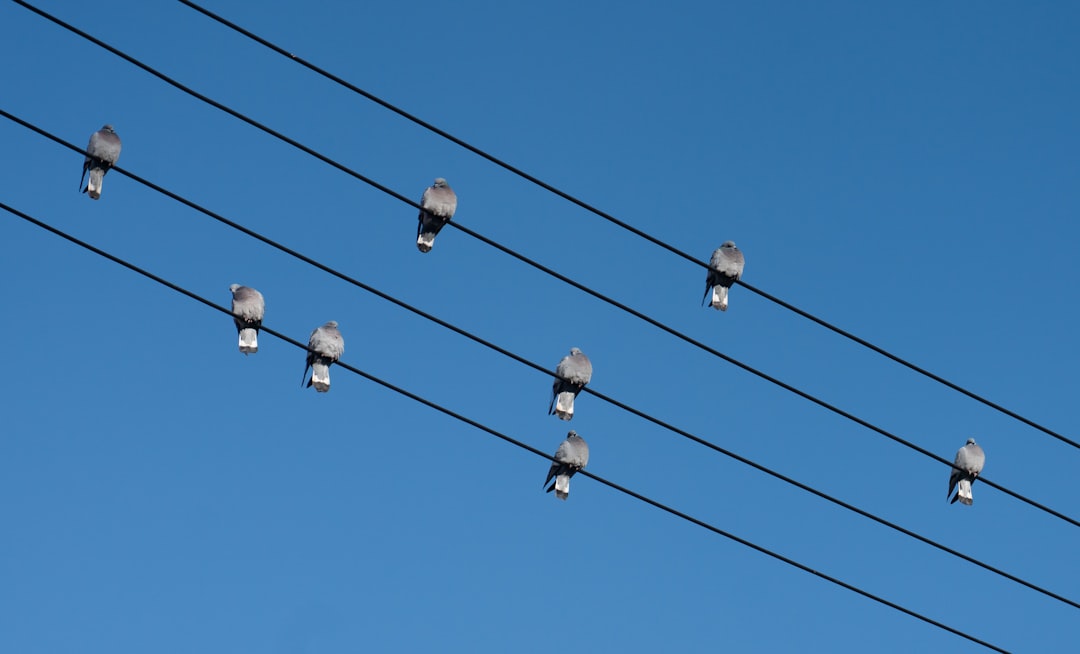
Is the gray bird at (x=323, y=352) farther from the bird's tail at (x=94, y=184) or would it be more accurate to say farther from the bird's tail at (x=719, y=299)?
the bird's tail at (x=719, y=299)

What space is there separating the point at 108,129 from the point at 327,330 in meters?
3.54

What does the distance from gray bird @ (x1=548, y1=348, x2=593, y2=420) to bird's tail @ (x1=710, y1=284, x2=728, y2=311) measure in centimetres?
151

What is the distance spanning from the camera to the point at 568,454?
57.1ft

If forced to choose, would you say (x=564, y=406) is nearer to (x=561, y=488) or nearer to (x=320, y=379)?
(x=561, y=488)

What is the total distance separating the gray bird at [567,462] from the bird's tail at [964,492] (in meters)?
3.76

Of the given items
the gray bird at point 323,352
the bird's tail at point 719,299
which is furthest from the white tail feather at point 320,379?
the bird's tail at point 719,299

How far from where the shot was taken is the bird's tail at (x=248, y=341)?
642 inches

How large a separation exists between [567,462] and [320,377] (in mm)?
2496

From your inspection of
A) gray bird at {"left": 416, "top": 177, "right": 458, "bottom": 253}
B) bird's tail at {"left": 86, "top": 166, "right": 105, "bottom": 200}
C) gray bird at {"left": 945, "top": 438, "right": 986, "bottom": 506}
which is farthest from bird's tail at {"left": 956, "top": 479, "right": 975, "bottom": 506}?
bird's tail at {"left": 86, "top": 166, "right": 105, "bottom": 200}

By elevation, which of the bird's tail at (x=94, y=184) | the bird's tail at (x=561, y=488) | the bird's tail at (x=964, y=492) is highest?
the bird's tail at (x=964, y=492)

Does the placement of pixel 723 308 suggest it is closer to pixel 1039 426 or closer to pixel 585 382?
pixel 585 382

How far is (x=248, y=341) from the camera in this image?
1639 cm

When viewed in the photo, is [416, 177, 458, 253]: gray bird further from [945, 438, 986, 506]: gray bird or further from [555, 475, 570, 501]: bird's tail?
[945, 438, 986, 506]: gray bird

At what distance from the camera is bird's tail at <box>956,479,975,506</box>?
57.5 feet
